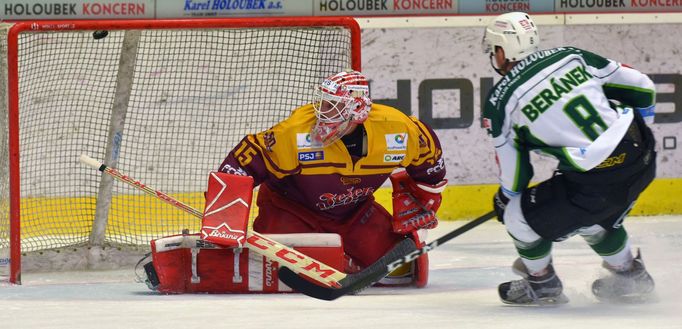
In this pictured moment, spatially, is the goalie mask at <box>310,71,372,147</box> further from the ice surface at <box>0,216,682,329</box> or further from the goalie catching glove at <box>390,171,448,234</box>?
the ice surface at <box>0,216,682,329</box>

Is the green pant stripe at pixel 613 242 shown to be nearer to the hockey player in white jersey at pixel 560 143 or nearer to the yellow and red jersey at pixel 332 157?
the hockey player in white jersey at pixel 560 143

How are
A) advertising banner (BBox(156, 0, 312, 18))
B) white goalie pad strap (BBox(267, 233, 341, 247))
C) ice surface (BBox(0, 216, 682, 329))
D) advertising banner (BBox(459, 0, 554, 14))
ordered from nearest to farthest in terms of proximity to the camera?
ice surface (BBox(0, 216, 682, 329)) → white goalie pad strap (BBox(267, 233, 341, 247)) → advertising banner (BBox(156, 0, 312, 18)) → advertising banner (BBox(459, 0, 554, 14))

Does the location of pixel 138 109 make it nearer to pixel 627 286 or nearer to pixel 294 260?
pixel 294 260

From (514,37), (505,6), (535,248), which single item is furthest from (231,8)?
(535,248)

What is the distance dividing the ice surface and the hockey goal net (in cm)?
36

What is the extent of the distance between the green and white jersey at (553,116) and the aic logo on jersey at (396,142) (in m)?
0.61

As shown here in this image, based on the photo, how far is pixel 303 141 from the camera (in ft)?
14.7

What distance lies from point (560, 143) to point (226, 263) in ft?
4.03

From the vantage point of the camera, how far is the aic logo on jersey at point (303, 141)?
176 inches

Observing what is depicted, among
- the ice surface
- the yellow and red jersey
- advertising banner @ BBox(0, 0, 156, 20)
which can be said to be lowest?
the ice surface

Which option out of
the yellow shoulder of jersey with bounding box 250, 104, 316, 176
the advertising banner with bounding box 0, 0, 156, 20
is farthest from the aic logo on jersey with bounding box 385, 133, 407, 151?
the advertising banner with bounding box 0, 0, 156, 20

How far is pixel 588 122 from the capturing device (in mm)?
3914

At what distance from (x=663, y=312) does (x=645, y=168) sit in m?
0.44

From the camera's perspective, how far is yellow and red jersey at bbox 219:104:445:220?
4504 millimetres
